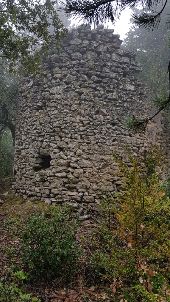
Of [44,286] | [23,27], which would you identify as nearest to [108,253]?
[44,286]

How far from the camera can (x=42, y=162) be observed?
8.30m

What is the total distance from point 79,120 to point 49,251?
3731 millimetres

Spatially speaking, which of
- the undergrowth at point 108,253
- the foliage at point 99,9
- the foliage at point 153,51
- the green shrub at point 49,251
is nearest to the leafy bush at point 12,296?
the undergrowth at point 108,253

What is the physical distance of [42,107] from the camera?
335 inches

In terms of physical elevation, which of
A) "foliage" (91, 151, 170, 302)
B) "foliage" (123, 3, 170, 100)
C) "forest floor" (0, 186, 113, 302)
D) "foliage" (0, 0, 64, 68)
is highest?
"foliage" (123, 3, 170, 100)

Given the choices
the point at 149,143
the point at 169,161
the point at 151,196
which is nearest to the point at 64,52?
the point at 149,143

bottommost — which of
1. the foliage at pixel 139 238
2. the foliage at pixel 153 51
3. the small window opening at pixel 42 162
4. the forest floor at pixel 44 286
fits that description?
the forest floor at pixel 44 286

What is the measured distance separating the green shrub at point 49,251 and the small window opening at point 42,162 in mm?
2887

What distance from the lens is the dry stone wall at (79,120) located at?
7.82 m

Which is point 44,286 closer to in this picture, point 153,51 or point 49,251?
point 49,251

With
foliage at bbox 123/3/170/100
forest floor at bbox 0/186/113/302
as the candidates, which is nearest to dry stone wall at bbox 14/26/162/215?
forest floor at bbox 0/186/113/302

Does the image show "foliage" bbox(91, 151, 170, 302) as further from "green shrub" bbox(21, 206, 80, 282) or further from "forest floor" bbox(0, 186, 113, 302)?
"green shrub" bbox(21, 206, 80, 282)

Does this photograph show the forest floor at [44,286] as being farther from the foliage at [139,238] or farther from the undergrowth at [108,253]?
the foliage at [139,238]

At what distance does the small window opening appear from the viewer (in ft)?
27.1
